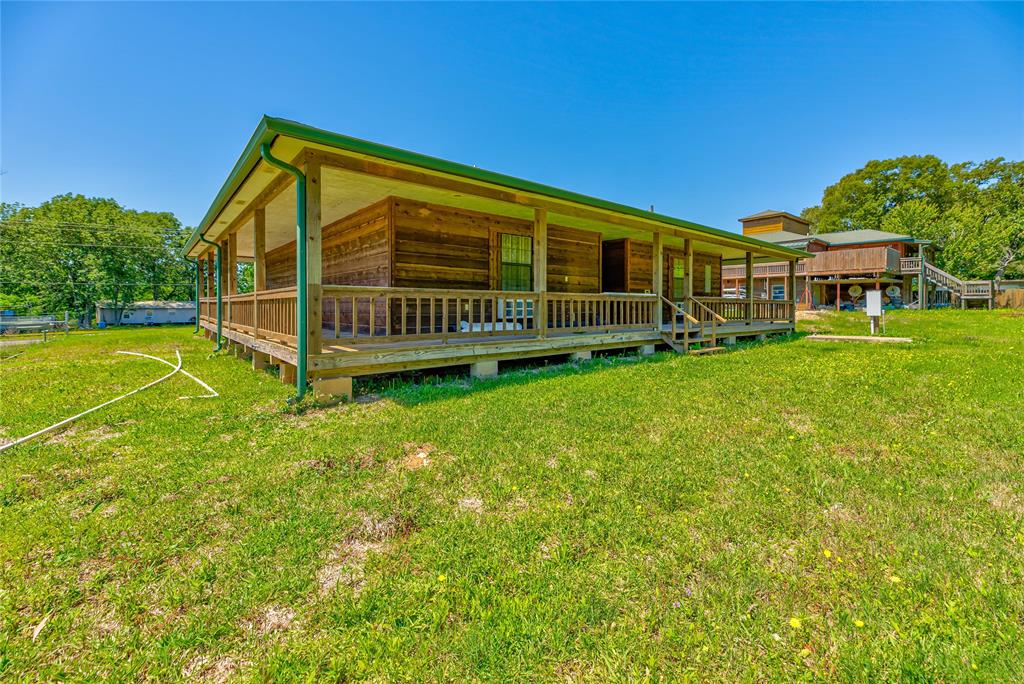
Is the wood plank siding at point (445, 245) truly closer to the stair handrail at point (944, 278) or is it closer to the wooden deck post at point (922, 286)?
the wooden deck post at point (922, 286)

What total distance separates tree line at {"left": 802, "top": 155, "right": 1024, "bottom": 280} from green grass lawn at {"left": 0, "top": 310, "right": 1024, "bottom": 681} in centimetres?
4050

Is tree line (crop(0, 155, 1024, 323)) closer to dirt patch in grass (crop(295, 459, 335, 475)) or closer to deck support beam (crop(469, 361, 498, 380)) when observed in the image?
deck support beam (crop(469, 361, 498, 380))

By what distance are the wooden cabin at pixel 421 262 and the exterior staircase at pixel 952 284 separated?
72.2 feet

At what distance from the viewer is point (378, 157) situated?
566 centimetres

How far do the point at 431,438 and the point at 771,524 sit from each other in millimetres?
2922

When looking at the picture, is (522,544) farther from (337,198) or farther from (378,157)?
(337,198)

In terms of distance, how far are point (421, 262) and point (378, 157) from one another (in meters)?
3.31

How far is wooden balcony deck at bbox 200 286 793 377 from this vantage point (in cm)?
604

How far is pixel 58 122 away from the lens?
1547cm

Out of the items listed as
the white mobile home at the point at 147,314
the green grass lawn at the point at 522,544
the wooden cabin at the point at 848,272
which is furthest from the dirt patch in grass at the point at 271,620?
the white mobile home at the point at 147,314

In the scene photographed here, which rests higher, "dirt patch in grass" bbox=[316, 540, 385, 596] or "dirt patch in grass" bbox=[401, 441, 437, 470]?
"dirt patch in grass" bbox=[401, 441, 437, 470]

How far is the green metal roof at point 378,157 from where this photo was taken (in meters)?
4.96

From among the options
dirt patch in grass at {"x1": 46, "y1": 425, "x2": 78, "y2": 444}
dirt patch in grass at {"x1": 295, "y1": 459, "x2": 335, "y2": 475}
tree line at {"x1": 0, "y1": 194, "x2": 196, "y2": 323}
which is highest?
tree line at {"x1": 0, "y1": 194, "x2": 196, "y2": 323}

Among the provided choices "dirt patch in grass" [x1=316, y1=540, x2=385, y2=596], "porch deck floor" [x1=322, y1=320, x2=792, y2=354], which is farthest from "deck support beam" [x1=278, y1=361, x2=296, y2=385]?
"dirt patch in grass" [x1=316, y1=540, x2=385, y2=596]
